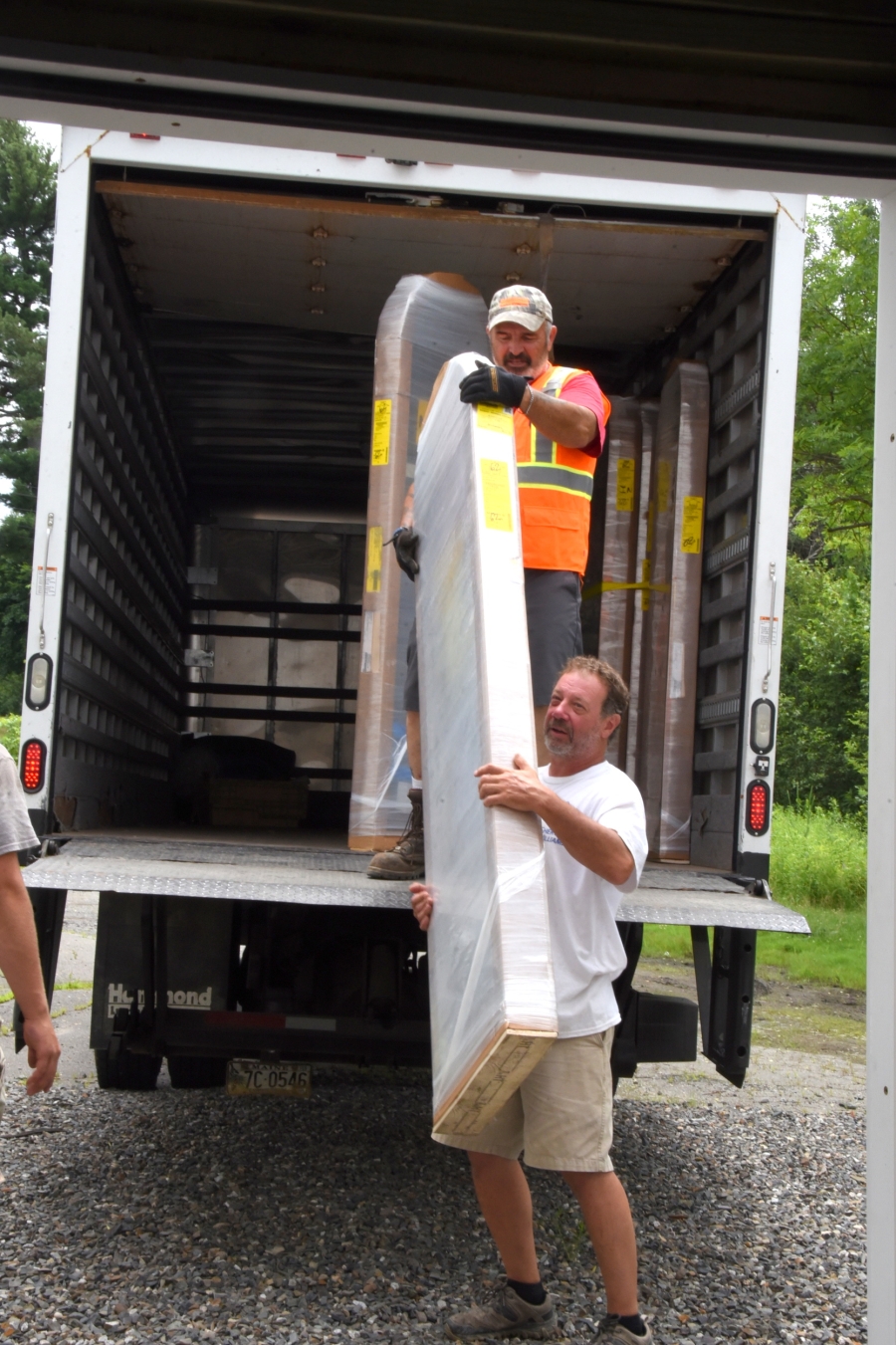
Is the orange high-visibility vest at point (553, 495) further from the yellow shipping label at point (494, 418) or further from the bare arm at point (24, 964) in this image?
the bare arm at point (24, 964)

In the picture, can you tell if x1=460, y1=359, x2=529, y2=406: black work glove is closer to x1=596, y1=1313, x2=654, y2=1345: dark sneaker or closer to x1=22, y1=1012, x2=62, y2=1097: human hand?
x1=22, y1=1012, x2=62, y2=1097: human hand

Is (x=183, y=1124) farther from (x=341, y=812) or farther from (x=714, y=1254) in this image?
(x=341, y=812)

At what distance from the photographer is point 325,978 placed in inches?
167

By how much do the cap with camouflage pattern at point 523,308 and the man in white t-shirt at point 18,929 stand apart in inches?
81.1

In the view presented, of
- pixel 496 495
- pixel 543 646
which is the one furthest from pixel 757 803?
pixel 496 495

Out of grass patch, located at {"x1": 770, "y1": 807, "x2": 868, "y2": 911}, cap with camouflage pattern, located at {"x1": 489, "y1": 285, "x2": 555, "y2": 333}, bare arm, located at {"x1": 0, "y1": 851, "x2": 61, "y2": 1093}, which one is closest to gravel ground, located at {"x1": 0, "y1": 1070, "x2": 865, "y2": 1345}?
bare arm, located at {"x1": 0, "y1": 851, "x2": 61, "y2": 1093}

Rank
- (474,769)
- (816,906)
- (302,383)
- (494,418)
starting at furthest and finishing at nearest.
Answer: (816,906) < (302,383) < (494,418) < (474,769)

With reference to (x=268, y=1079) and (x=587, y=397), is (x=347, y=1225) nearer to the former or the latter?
(x=268, y=1079)

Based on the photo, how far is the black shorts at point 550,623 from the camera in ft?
13.1

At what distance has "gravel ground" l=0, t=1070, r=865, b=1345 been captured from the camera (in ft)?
10.7

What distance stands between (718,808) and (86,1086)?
2945 mm

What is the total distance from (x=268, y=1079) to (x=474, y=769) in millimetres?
1818

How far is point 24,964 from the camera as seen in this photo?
9.18ft

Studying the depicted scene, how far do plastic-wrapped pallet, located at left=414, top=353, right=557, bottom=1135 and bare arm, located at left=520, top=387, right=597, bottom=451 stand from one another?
26 cm
